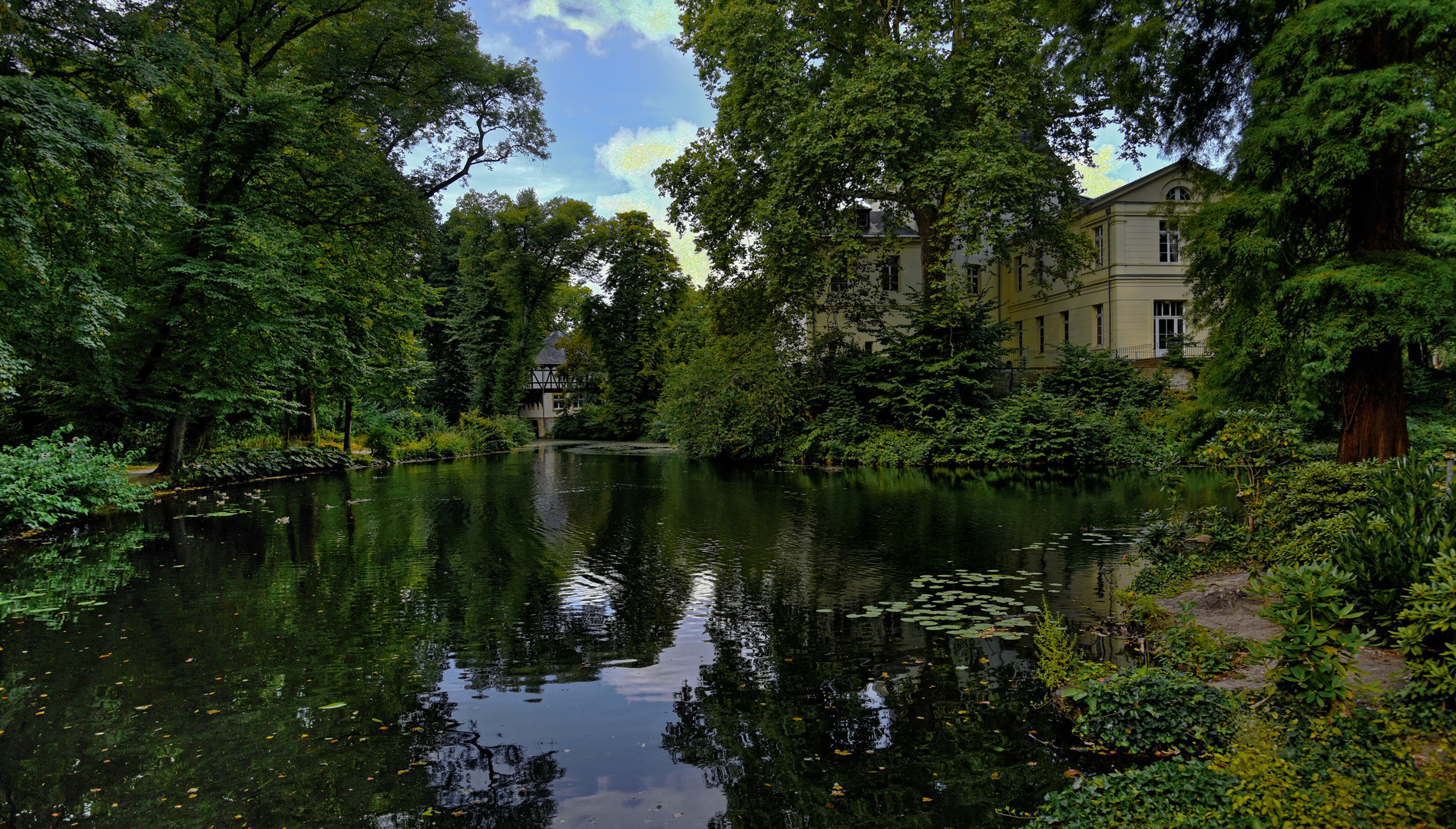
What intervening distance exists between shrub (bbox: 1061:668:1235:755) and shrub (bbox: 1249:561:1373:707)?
21.2 inches

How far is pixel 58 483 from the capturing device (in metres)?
12.2

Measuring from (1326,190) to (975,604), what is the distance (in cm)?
545

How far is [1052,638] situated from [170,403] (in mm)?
20480

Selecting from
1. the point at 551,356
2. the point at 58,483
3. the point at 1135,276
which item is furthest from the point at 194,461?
the point at 551,356

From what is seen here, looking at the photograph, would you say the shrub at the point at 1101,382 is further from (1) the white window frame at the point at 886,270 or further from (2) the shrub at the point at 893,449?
(1) the white window frame at the point at 886,270

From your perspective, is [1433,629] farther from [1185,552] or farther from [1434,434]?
[1434,434]

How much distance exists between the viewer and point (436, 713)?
5.21 meters

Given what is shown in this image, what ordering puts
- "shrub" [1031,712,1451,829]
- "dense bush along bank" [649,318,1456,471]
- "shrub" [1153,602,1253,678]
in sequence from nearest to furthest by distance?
"shrub" [1031,712,1451,829]
"shrub" [1153,602,1253,678]
"dense bush along bank" [649,318,1456,471]

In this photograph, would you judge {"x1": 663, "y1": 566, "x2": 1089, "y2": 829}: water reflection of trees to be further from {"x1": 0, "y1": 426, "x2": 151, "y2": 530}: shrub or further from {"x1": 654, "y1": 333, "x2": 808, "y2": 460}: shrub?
{"x1": 654, "y1": 333, "x2": 808, "y2": 460}: shrub

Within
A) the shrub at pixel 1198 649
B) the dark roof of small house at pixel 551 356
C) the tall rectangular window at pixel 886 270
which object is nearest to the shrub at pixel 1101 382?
the tall rectangular window at pixel 886 270

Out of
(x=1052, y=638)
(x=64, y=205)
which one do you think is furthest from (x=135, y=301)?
(x=1052, y=638)

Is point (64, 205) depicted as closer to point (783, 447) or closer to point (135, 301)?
point (135, 301)

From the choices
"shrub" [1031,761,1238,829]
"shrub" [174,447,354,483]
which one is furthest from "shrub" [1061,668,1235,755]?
"shrub" [174,447,354,483]

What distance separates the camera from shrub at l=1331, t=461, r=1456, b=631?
4.39 metres
